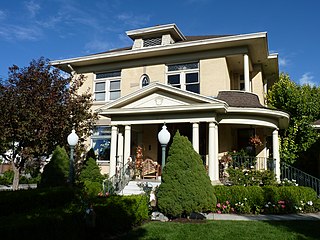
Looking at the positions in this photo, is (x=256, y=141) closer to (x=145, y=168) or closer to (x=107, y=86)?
(x=145, y=168)

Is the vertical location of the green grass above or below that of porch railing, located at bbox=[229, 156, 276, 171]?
below

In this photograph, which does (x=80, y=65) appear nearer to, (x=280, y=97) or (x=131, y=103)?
(x=131, y=103)

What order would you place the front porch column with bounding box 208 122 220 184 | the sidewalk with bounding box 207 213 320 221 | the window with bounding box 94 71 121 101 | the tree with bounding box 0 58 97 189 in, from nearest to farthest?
the sidewalk with bounding box 207 213 320 221
the tree with bounding box 0 58 97 189
the front porch column with bounding box 208 122 220 184
the window with bounding box 94 71 121 101

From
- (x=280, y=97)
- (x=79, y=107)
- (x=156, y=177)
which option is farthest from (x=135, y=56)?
(x=280, y=97)

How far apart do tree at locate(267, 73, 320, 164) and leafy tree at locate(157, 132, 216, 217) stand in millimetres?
12284

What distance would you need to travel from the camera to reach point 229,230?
8.90 m

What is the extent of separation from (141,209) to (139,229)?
0.96 m

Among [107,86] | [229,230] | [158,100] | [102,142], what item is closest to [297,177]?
[158,100]

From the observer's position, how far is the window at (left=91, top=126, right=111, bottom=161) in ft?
64.6

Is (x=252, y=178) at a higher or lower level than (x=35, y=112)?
lower

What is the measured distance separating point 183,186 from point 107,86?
40.6ft

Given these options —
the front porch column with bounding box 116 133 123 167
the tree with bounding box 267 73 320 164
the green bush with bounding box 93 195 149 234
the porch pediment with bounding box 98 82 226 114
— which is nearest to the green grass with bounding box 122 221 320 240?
the green bush with bounding box 93 195 149 234

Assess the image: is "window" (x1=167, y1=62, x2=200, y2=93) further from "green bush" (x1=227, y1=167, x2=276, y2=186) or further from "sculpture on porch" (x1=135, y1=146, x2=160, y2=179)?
"green bush" (x1=227, y1=167, x2=276, y2=186)

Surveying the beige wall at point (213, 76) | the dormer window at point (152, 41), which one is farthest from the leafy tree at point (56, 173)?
the dormer window at point (152, 41)
